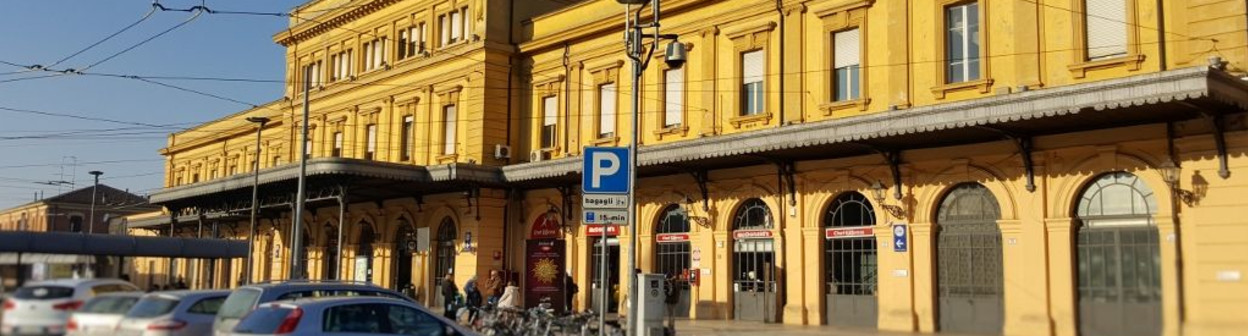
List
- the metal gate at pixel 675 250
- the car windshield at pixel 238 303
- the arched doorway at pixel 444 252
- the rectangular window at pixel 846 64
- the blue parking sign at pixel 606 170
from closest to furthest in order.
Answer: the car windshield at pixel 238 303 → the blue parking sign at pixel 606 170 → the rectangular window at pixel 846 64 → the metal gate at pixel 675 250 → the arched doorway at pixel 444 252

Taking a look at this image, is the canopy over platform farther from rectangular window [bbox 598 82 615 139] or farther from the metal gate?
rectangular window [bbox 598 82 615 139]

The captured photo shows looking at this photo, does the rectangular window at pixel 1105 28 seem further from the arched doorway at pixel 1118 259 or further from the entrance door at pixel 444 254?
the entrance door at pixel 444 254

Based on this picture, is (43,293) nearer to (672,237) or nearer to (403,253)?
(672,237)

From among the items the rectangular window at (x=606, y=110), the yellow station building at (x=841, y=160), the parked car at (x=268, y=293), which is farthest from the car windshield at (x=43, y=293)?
the rectangular window at (x=606, y=110)

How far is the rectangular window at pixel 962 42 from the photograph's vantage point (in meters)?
23.3

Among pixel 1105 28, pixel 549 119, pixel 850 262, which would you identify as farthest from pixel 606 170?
pixel 549 119

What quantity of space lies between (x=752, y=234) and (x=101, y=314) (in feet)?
54.7

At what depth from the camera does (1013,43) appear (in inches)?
880

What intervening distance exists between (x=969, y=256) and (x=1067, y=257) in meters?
2.29

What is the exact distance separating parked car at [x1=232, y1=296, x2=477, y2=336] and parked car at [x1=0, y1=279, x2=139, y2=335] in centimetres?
209

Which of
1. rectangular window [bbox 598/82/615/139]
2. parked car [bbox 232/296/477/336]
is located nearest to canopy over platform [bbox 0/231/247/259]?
parked car [bbox 232/296/477/336]

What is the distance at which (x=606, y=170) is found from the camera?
17.5 m

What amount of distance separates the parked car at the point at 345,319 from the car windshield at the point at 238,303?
6.86 feet

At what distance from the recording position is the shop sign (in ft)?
110
